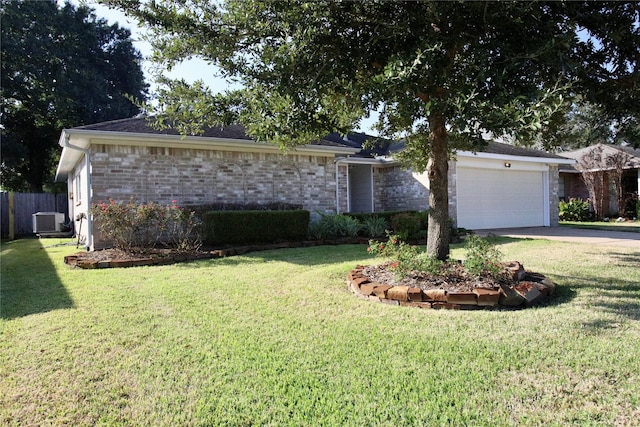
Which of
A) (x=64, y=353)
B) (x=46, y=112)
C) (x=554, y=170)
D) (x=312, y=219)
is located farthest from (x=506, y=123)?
(x=46, y=112)

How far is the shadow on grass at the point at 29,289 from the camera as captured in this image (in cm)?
492

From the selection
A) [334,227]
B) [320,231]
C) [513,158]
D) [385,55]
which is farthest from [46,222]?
[513,158]

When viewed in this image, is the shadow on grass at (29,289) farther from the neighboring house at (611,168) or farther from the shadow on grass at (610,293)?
Answer: the neighboring house at (611,168)

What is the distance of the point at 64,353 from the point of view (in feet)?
11.3

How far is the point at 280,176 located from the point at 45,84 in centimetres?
1819

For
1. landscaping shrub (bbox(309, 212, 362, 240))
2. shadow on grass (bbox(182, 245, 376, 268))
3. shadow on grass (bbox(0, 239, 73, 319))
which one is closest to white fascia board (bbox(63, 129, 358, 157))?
landscaping shrub (bbox(309, 212, 362, 240))

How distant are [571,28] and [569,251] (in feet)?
19.4

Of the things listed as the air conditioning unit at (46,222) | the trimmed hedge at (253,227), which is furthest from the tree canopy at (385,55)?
the air conditioning unit at (46,222)

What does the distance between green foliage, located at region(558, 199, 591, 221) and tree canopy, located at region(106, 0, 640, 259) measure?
16.9m

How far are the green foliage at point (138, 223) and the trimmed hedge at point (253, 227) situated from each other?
46cm

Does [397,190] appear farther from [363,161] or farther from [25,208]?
[25,208]

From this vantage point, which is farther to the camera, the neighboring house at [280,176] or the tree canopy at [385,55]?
the neighboring house at [280,176]

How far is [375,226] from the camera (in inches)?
477

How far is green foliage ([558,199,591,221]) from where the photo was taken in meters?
20.4
